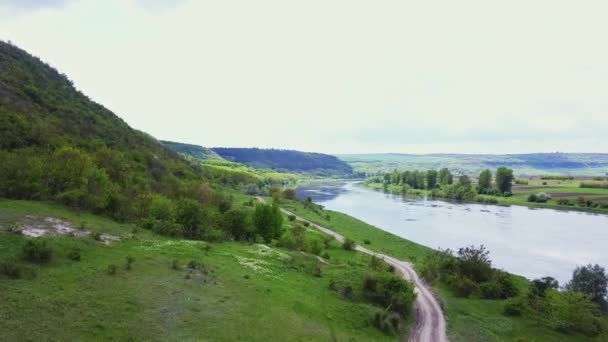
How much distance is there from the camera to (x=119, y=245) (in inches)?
1262

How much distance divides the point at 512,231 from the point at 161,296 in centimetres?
9149

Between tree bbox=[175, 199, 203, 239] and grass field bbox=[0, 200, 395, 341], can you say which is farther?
tree bbox=[175, 199, 203, 239]

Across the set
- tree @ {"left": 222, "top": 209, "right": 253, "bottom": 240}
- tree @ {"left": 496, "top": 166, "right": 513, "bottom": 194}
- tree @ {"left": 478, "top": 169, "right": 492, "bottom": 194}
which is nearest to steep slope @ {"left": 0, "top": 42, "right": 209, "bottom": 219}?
tree @ {"left": 222, "top": 209, "right": 253, "bottom": 240}

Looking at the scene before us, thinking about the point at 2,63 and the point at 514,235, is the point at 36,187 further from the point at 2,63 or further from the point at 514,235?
the point at 514,235

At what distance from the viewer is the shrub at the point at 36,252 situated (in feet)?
78.4

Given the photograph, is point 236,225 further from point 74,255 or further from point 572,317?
point 572,317

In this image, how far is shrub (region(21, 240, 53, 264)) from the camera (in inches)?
941

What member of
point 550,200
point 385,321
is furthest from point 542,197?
point 385,321

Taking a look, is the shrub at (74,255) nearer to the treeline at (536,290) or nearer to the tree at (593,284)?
the treeline at (536,290)

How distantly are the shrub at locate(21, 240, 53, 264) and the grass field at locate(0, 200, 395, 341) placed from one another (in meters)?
0.51

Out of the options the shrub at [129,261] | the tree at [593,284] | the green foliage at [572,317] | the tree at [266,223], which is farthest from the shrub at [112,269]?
the tree at [593,284]

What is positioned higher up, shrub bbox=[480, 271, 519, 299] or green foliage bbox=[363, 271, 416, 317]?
green foliage bbox=[363, 271, 416, 317]

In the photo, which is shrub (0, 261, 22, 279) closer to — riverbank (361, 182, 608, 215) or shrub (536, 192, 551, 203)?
riverbank (361, 182, 608, 215)

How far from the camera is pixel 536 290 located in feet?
141
